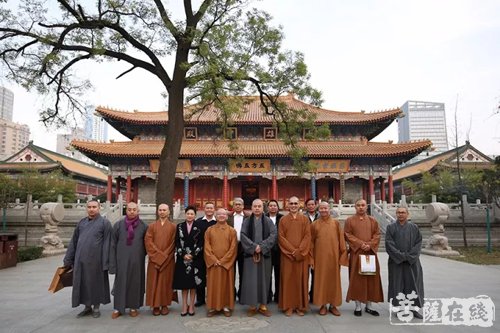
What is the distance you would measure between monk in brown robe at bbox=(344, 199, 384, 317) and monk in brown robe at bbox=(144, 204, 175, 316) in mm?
2434

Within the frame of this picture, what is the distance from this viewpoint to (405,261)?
4719 mm

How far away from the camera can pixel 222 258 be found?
468 centimetres

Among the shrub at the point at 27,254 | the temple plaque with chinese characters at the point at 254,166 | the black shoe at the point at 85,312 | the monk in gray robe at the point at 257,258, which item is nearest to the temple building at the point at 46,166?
the temple plaque with chinese characters at the point at 254,166

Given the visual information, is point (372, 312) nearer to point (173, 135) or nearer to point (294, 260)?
point (294, 260)

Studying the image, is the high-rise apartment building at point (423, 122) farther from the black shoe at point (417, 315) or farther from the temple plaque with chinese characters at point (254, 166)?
the black shoe at point (417, 315)

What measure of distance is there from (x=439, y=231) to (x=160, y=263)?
10.2 m

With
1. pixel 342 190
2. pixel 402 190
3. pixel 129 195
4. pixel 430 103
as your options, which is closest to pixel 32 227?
pixel 129 195

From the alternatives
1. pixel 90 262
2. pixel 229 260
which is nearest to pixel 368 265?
pixel 229 260

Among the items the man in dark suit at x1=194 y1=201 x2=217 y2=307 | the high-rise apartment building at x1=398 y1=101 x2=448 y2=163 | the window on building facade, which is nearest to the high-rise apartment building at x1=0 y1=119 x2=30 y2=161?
the window on building facade

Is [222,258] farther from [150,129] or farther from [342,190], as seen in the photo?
[150,129]

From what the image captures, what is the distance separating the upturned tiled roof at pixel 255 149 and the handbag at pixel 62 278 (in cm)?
1529

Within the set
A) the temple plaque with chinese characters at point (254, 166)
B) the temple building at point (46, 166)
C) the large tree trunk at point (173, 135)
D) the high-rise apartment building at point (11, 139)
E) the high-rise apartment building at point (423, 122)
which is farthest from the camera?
the high-rise apartment building at point (423, 122)

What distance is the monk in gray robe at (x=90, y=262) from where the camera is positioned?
4.61 m

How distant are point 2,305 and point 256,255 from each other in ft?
12.7
